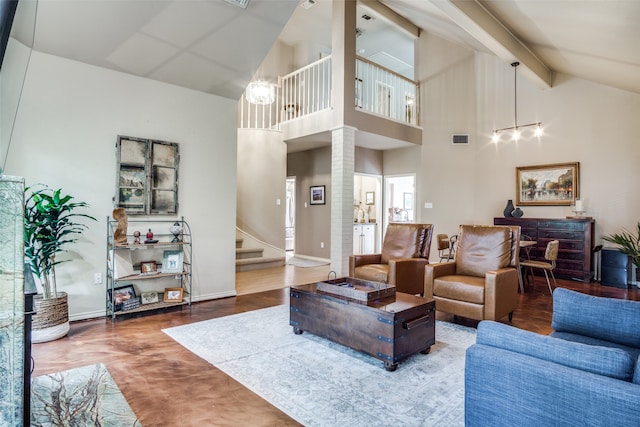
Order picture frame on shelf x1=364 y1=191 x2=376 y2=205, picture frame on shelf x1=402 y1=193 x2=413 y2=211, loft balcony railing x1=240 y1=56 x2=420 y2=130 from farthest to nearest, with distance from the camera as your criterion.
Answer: picture frame on shelf x1=402 y1=193 x2=413 y2=211 < picture frame on shelf x1=364 y1=191 x2=376 y2=205 < loft balcony railing x1=240 y1=56 x2=420 y2=130

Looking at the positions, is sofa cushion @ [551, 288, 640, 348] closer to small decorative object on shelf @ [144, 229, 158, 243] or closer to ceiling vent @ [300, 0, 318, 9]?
small decorative object on shelf @ [144, 229, 158, 243]

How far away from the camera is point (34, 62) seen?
10.6 ft

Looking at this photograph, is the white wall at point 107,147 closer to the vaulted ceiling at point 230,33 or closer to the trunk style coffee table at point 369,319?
the vaulted ceiling at point 230,33

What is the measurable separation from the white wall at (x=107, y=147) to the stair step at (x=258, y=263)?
186 centimetres

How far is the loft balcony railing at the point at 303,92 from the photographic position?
721 centimetres

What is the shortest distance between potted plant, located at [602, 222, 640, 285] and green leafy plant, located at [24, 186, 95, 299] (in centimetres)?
683

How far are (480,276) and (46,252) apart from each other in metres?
4.09

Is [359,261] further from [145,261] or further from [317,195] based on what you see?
[317,195]

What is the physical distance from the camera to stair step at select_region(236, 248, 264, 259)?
658cm

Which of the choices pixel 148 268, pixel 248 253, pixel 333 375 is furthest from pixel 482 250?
pixel 248 253

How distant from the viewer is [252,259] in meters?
6.62

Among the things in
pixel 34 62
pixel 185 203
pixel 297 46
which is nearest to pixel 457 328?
pixel 185 203

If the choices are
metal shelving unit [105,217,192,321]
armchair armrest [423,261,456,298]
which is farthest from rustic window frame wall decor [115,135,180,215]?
armchair armrest [423,261,456,298]

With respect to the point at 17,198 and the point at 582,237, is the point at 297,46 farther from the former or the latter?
the point at 17,198
